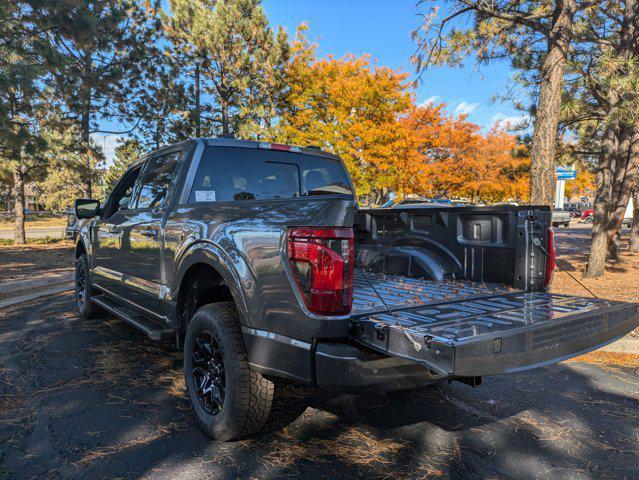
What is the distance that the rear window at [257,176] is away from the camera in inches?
143

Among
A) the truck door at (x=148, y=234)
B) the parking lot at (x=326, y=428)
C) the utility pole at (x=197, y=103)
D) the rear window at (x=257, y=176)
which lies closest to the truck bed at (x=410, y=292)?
the parking lot at (x=326, y=428)

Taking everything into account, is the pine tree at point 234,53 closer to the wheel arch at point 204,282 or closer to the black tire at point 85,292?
the black tire at point 85,292

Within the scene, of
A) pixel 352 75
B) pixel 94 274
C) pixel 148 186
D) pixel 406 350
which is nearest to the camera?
pixel 406 350

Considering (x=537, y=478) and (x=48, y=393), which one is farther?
(x=48, y=393)

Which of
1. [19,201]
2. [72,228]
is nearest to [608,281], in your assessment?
[72,228]

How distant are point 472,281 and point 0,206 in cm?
7293

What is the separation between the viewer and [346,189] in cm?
446

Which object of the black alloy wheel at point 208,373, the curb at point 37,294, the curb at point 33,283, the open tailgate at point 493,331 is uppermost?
the open tailgate at point 493,331

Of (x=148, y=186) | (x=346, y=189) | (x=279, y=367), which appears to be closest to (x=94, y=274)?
(x=148, y=186)

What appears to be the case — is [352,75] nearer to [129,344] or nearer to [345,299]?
[129,344]

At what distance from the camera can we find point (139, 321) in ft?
13.2

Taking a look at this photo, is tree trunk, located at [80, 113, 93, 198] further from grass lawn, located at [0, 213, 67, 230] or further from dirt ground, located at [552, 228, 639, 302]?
grass lawn, located at [0, 213, 67, 230]

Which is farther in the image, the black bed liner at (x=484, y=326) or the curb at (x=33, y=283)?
the curb at (x=33, y=283)

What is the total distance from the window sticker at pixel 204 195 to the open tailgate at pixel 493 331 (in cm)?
171
